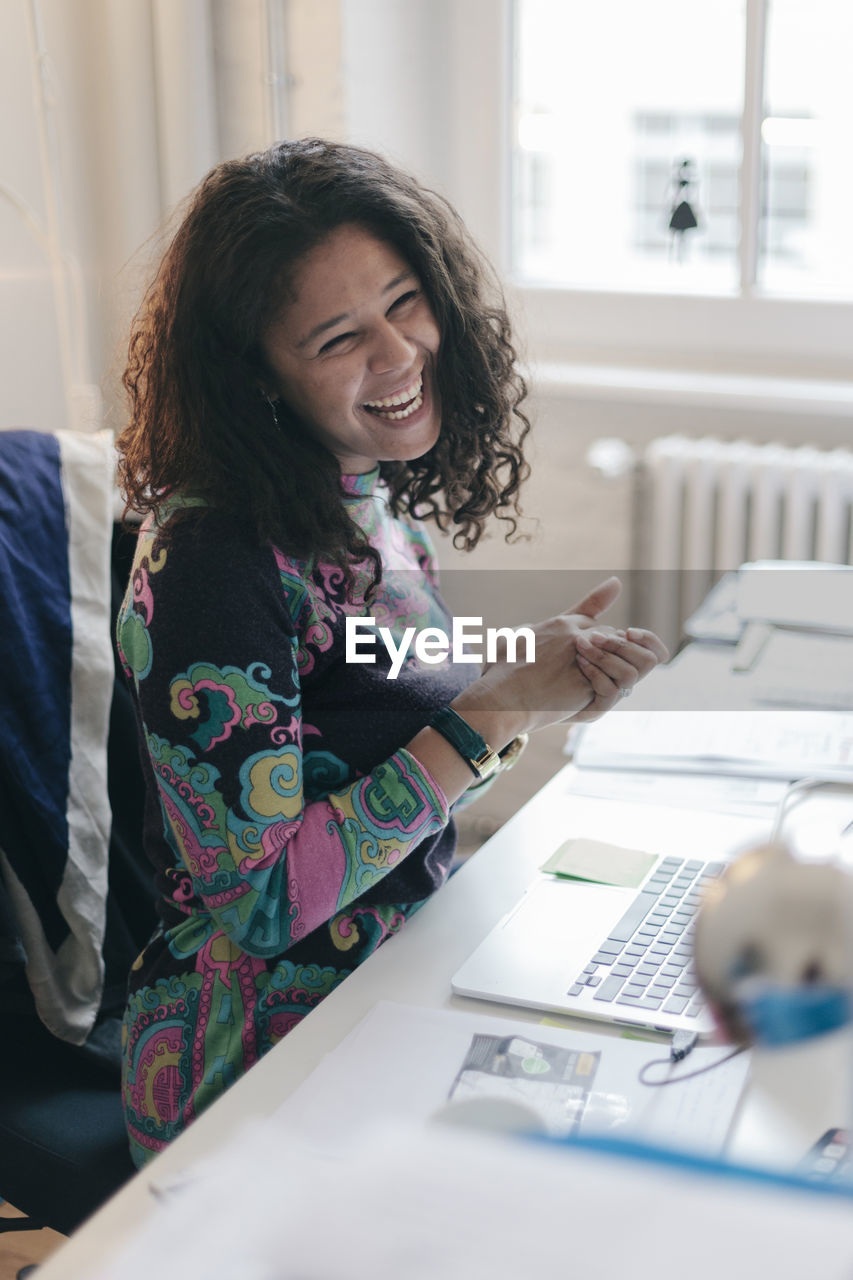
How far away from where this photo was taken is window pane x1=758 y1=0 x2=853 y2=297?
219 centimetres

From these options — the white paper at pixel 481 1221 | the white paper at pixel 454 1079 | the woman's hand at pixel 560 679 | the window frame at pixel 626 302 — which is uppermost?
the window frame at pixel 626 302

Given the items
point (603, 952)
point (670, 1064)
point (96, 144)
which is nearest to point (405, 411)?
point (603, 952)

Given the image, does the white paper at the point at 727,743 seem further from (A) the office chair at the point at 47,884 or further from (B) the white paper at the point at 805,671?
(A) the office chair at the point at 47,884

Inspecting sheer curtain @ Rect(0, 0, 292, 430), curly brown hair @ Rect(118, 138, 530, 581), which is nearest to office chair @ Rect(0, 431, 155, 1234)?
curly brown hair @ Rect(118, 138, 530, 581)

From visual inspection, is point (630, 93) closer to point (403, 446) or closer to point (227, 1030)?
point (403, 446)

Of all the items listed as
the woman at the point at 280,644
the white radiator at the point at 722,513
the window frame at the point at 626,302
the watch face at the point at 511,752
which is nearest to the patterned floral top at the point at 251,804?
the woman at the point at 280,644

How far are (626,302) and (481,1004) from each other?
172 cm

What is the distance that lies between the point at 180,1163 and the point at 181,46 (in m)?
1.90

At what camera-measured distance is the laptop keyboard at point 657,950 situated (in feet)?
3.07

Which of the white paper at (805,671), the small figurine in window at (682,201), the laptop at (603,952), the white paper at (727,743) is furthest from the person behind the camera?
the small figurine in window at (682,201)

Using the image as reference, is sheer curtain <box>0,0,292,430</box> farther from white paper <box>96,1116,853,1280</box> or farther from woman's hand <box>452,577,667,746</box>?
white paper <box>96,1116,853,1280</box>

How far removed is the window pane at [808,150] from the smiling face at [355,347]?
1.34 m

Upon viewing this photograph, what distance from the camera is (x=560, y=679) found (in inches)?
44.4

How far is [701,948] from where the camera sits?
47 centimetres
